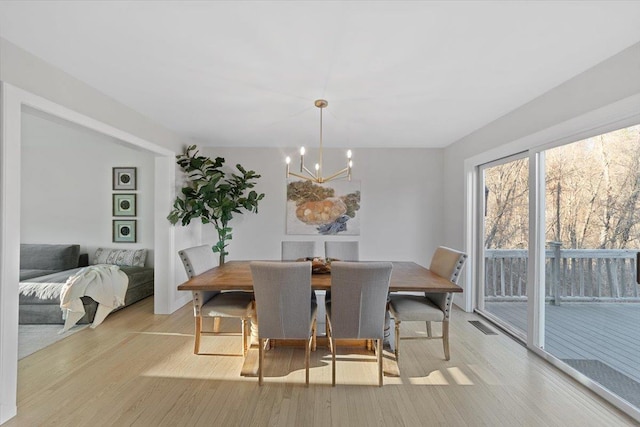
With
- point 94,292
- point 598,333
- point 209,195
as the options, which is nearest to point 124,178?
point 209,195

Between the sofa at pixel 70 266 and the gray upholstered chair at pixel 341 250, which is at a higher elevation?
the gray upholstered chair at pixel 341 250

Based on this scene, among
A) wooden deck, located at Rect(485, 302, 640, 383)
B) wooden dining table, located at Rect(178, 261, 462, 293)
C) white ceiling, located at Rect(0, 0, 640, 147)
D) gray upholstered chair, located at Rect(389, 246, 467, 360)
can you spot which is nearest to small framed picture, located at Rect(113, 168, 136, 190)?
white ceiling, located at Rect(0, 0, 640, 147)

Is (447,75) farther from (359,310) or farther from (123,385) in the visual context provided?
(123,385)

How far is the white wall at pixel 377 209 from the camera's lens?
4.96 meters

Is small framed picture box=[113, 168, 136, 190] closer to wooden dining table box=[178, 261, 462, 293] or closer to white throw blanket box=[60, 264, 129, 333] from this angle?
white throw blanket box=[60, 264, 129, 333]

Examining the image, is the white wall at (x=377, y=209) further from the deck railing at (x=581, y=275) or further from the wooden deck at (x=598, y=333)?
the wooden deck at (x=598, y=333)

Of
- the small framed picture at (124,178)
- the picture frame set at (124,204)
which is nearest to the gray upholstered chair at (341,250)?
the picture frame set at (124,204)

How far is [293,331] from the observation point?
2.39m

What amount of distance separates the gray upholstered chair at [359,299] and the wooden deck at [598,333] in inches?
69.2

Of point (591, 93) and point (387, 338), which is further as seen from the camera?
point (387, 338)

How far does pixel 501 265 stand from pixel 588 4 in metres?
2.89

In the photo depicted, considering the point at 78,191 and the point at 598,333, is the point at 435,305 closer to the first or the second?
the point at 598,333

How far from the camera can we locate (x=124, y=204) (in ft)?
16.5

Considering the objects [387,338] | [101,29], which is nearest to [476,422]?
[387,338]
